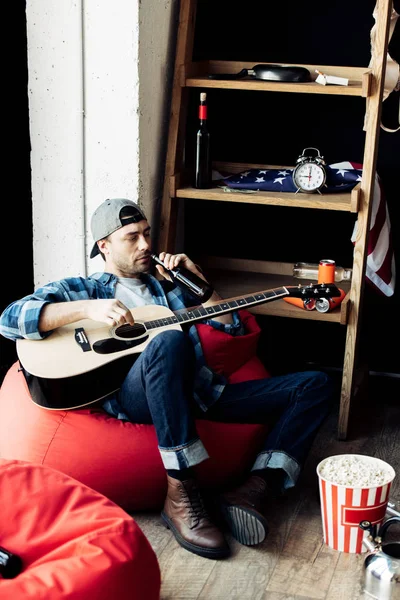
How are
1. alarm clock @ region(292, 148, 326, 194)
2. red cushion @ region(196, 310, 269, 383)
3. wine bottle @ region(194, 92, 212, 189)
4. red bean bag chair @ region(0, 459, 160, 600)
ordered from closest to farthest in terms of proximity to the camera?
red bean bag chair @ region(0, 459, 160, 600)
red cushion @ region(196, 310, 269, 383)
alarm clock @ region(292, 148, 326, 194)
wine bottle @ region(194, 92, 212, 189)

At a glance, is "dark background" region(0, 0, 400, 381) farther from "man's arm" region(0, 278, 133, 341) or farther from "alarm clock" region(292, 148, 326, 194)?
"man's arm" region(0, 278, 133, 341)

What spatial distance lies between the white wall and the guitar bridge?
2.25ft

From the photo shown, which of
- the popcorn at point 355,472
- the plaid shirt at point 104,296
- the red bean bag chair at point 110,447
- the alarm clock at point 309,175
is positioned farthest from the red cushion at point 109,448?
the alarm clock at point 309,175

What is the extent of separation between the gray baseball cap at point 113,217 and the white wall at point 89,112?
1.18 feet

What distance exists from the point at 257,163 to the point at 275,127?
0.18m

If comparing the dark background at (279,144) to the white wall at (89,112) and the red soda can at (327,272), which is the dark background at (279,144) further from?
the red soda can at (327,272)

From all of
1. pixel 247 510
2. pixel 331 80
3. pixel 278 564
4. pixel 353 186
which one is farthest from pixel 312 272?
pixel 278 564

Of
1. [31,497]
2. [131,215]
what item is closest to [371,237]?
[131,215]

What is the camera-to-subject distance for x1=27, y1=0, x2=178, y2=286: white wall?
129 inches

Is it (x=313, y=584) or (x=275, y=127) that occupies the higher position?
(x=275, y=127)

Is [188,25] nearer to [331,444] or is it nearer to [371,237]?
[371,237]

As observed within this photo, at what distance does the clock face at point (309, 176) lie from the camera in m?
3.38

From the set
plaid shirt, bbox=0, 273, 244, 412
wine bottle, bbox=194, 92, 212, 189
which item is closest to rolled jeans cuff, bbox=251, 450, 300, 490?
plaid shirt, bbox=0, 273, 244, 412

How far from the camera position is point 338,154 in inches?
149
